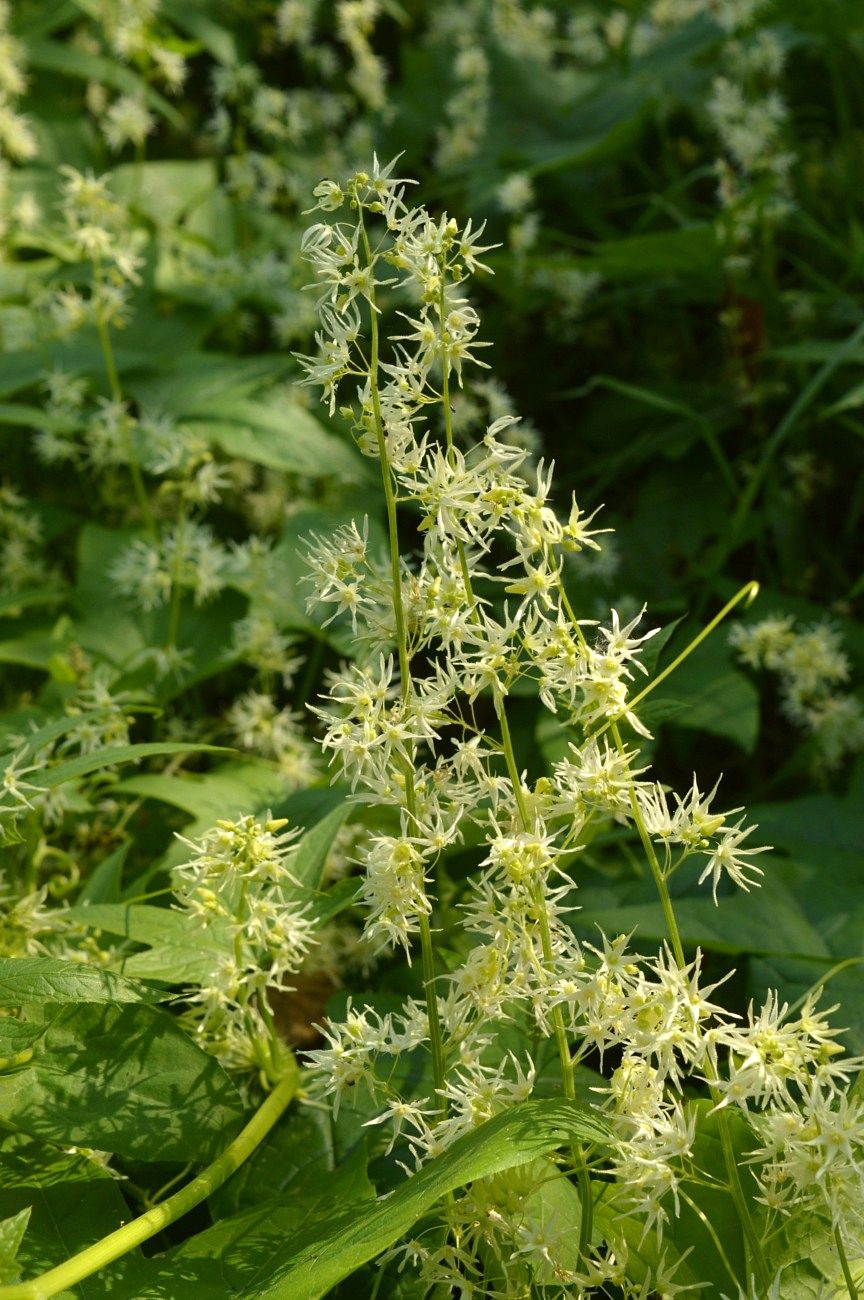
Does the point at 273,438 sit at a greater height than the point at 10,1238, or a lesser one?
greater

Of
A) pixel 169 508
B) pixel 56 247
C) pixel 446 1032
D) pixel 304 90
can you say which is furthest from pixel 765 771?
pixel 304 90

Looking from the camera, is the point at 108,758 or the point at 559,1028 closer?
the point at 559,1028

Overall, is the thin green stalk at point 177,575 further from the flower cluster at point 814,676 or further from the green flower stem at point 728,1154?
the green flower stem at point 728,1154

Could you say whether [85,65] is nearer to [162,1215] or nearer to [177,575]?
[177,575]

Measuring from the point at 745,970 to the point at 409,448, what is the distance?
1.98 ft

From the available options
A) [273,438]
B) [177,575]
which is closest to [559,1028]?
[177,575]

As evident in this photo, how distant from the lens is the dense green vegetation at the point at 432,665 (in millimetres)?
803

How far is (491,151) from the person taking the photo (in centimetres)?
274

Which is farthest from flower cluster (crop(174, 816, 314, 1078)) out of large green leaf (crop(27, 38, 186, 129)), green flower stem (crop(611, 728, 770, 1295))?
large green leaf (crop(27, 38, 186, 129))

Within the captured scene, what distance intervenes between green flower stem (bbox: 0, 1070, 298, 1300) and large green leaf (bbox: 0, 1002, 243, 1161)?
0.7 inches

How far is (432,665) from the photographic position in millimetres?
983

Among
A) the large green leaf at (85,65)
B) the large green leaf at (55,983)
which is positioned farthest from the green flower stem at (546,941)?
the large green leaf at (85,65)

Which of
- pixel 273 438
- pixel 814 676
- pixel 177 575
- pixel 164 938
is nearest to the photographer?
pixel 164 938

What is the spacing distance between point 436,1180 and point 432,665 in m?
0.37
